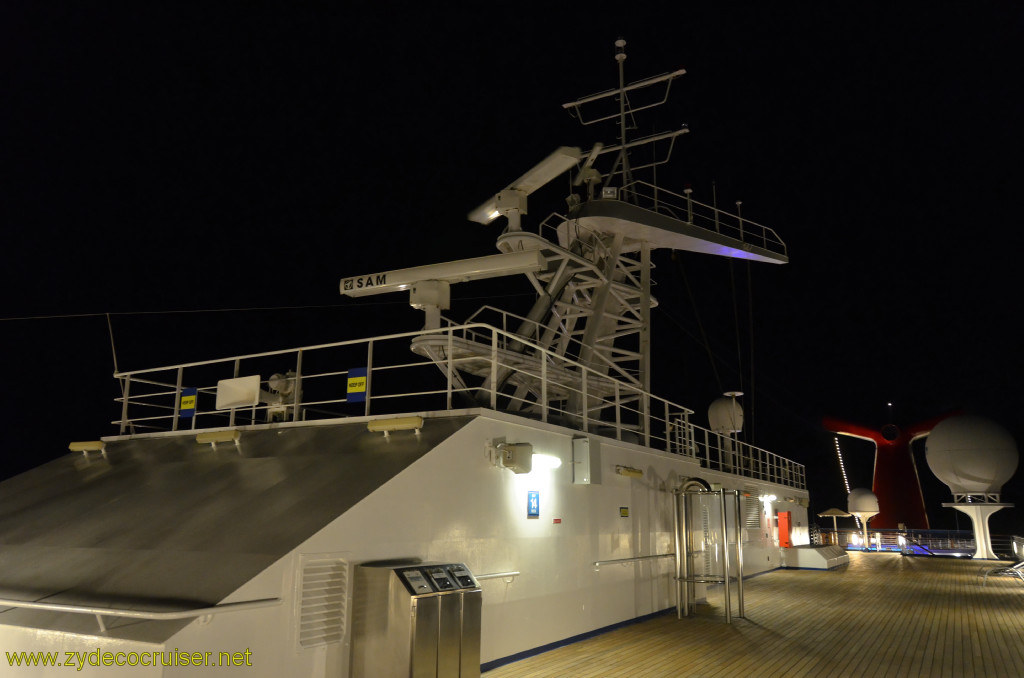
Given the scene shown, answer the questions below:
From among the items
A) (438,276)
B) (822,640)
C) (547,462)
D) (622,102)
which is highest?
(622,102)

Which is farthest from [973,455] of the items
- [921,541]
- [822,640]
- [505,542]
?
[505,542]

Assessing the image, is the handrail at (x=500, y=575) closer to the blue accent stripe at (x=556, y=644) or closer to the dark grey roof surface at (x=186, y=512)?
the blue accent stripe at (x=556, y=644)

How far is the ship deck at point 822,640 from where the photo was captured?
770 cm

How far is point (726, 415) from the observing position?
854 inches

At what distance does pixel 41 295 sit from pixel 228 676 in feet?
61.2

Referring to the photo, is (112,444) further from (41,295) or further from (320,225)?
(320,225)

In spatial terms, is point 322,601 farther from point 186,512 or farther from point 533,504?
point 533,504

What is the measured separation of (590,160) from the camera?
14898 mm

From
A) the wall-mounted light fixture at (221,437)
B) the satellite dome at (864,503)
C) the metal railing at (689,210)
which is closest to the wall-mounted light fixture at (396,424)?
the wall-mounted light fixture at (221,437)

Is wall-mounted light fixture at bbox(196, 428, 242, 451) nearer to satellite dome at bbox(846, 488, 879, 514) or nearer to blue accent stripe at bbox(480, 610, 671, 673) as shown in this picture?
blue accent stripe at bbox(480, 610, 671, 673)

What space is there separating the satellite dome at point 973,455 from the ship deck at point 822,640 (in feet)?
33.6

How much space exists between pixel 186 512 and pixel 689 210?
524 inches

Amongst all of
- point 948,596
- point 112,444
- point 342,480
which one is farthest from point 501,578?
point 948,596

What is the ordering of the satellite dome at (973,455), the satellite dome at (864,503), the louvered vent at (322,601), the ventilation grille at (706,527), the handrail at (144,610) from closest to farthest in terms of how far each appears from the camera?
the handrail at (144,610)
the louvered vent at (322,601)
the ventilation grille at (706,527)
the satellite dome at (973,455)
the satellite dome at (864,503)
